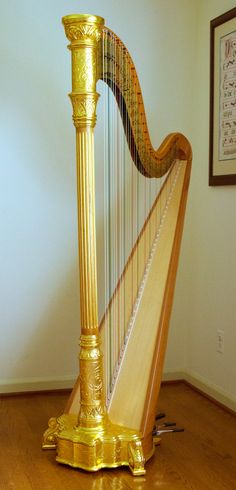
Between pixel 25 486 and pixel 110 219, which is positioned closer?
pixel 25 486

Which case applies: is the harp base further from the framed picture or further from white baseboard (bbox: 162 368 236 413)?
the framed picture

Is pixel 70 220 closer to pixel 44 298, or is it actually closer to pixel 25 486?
pixel 44 298

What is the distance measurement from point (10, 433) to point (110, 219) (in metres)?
1.21

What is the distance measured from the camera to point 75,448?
2.42 meters

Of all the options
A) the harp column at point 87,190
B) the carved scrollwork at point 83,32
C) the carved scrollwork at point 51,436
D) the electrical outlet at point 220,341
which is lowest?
the carved scrollwork at point 51,436

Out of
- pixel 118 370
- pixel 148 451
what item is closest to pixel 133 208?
pixel 118 370

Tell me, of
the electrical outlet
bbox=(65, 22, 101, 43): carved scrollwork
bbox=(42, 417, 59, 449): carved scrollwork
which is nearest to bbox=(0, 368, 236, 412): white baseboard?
the electrical outlet

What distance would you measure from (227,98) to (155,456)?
5.50ft

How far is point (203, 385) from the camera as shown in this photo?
348 cm

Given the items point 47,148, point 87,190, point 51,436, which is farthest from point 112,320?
point 47,148

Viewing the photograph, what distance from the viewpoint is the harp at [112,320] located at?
2234 millimetres

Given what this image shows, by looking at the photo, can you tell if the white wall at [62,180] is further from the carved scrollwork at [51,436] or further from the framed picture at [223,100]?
the carved scrollwork at [51,436]

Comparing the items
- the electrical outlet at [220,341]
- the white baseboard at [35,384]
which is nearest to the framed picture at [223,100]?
the electrical outlet at [220,341]

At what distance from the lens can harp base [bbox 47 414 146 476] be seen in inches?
93.2
